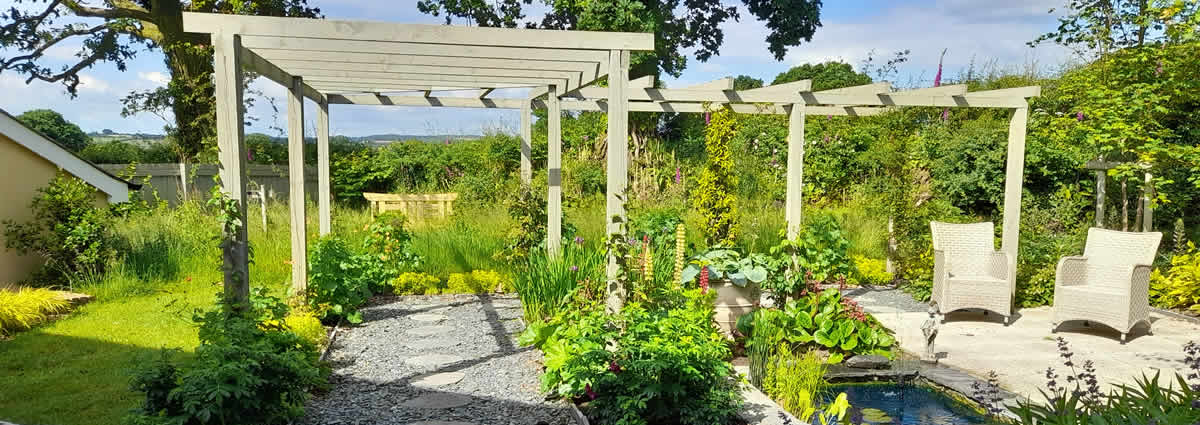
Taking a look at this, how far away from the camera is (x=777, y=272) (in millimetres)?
4703

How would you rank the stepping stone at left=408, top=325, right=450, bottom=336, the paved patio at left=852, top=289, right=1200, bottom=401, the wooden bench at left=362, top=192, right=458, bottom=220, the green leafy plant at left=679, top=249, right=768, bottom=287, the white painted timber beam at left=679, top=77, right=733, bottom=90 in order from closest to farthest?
the paved patio at left=852, top=289, right=1200, bottom=401
the green leafy plant at left=679, top=249, right=768, bottom=287
the stepping stone at left=408, top=325, right=450, bottom=336
the white painted timber beam at left=679, top=77, right=733, bottom=90
the wooden bench at left=362, top=192, right=458, bottom=220

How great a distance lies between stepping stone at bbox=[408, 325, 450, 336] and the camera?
539cm

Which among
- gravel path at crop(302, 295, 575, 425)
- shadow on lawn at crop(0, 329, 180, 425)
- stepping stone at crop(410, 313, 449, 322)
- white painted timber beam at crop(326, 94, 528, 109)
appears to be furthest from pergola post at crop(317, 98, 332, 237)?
shadow on lawn at crop(0, 329, 180, 425)

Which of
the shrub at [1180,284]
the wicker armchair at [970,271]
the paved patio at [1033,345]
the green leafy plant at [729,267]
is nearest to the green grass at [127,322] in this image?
the green leafy plant at [729,267]

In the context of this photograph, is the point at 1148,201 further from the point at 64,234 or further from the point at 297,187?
the point at 64,234

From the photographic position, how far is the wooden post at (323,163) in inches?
258

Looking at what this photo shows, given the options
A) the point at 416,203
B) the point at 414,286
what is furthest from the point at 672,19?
the point at 414,286

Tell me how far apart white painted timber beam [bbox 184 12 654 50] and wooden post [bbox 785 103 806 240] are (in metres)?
2.08

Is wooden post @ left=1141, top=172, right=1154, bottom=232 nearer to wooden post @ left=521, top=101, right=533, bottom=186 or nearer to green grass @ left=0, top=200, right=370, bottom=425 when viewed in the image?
wooden post @ left=521, top=101, right=533, bottom=186

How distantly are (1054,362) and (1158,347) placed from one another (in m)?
1.07

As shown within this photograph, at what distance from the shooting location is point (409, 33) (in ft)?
Answer: 12.6

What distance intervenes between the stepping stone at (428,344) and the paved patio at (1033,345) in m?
3.18

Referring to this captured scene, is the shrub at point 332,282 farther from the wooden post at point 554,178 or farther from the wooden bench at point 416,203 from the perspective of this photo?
the wooden bench at point 416,203

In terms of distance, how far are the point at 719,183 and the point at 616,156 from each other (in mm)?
1829
